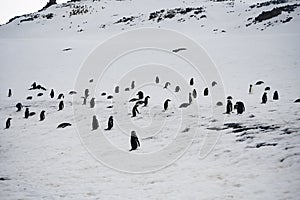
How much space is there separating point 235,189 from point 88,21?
156 ft

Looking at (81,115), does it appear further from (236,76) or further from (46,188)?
(236,76)

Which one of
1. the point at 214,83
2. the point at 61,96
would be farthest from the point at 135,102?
the point at 61,96

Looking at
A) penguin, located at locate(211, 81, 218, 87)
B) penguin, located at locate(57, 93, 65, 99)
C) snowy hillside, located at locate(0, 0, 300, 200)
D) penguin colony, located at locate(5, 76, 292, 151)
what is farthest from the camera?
penguin, located at locate(57, 93, 65, 99)

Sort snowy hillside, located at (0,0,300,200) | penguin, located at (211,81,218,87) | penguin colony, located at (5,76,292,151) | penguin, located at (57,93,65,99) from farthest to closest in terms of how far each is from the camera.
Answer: penguin, located at (57,93,65,99)
penguin, located at (211,81,218,87)
penguin colony, located at (5,76,292,151)
snowy hillside, located at (0,0,300,200)

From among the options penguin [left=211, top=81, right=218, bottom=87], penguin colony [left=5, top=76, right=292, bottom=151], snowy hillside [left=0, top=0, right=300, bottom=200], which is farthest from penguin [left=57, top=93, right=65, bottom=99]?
penguin [left=211, top=81, right=218, bottom=87]

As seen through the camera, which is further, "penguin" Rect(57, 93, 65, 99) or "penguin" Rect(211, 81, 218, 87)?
"penguin" Rect(57, 93, 65, 99)

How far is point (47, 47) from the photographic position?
41.4 m

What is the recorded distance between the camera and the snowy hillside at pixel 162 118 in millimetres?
9445

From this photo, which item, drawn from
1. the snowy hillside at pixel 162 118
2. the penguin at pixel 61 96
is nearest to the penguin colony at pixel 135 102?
the penguin at pixel 61 96

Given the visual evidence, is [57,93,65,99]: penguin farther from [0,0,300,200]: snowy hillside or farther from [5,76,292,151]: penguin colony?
[0,0,300,200]: snowy hillside

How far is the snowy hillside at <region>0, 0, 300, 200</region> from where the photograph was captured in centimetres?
945

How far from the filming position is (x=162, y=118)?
52.5 ft

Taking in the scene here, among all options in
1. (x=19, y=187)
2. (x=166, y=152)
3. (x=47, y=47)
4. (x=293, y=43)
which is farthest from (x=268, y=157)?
(x=47, y=47)

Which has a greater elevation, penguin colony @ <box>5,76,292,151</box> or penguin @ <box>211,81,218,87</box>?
penguin @ <box>211,81,218,87</box>
